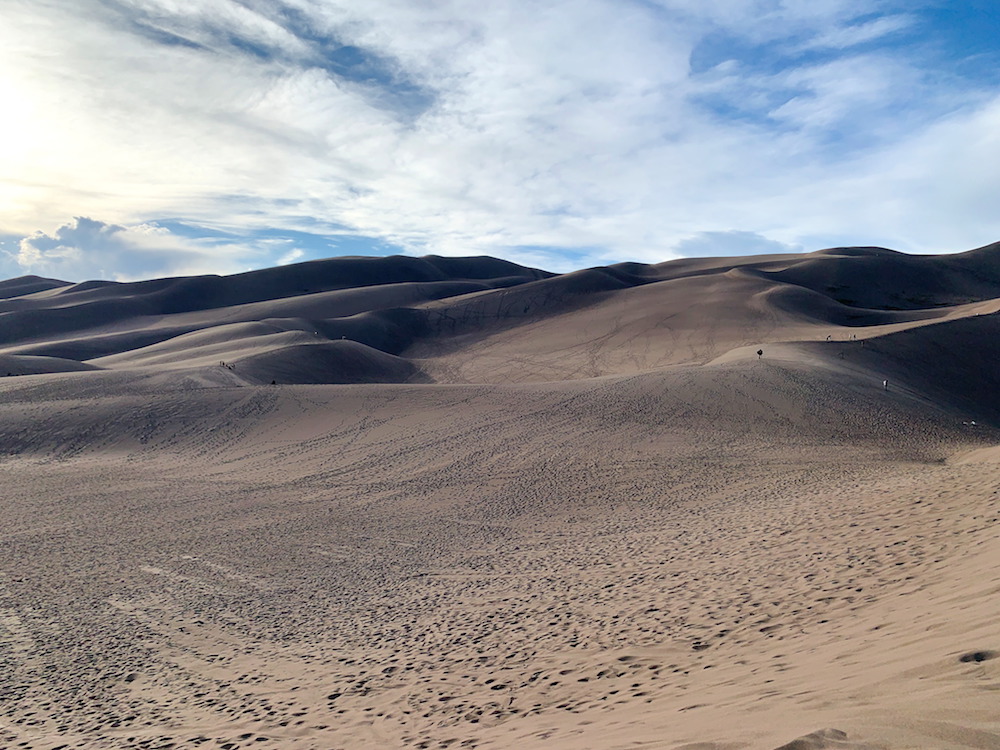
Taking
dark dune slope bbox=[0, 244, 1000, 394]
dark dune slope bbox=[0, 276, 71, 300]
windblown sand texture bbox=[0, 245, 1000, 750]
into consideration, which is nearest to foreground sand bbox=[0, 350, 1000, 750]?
windblown sand texture bbox=[0, 245, 1000, 750]

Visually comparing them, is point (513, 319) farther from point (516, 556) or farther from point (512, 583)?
point (512, 583)

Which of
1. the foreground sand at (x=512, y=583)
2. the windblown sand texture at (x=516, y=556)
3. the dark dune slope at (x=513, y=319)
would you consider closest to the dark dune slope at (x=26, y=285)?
the dark dune slope at (x=513, y=319)

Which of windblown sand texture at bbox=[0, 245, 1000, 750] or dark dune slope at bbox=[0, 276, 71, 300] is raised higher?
dark dune slope at bbox=[0, 276, 71, 300]

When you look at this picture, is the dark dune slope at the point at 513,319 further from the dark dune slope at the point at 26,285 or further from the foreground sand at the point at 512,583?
the dark dune slope at the point at 26,285

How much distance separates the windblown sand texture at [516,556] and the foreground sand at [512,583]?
0.06 meters

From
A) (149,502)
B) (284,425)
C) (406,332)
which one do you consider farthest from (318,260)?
(149,502)

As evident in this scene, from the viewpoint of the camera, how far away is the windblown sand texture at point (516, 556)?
5.94m

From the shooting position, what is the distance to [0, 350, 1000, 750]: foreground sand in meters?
5.64

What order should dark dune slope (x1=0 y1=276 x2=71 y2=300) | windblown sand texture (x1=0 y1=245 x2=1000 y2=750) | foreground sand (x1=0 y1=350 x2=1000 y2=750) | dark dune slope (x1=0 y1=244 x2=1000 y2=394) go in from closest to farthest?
foreground sand (x1=0 y1=350 x2=1000 y2=750)
windblown sand texture (x1=0 y1=245 x2=1000 y2=750)
dark dune slope (x1=0 y1=244 x2=1000 y2=394)
dark dune slope (x1=0 y1=276 x2=71 y2=300)

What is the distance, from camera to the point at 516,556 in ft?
41.8

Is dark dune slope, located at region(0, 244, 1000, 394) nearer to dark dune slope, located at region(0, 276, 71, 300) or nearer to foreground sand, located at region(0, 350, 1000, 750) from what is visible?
foreground sand, located at region(0, 350, 1000, 750)

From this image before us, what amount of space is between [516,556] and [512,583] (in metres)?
1.68

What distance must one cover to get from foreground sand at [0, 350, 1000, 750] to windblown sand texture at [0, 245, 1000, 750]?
6 centimetres

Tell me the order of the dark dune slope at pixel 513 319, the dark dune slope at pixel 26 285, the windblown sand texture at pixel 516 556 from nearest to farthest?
the windblown sand texture at pixel 516 556 < the dark dune slope at pixel 513 319 < the dark dune slope at pixel 26 285
